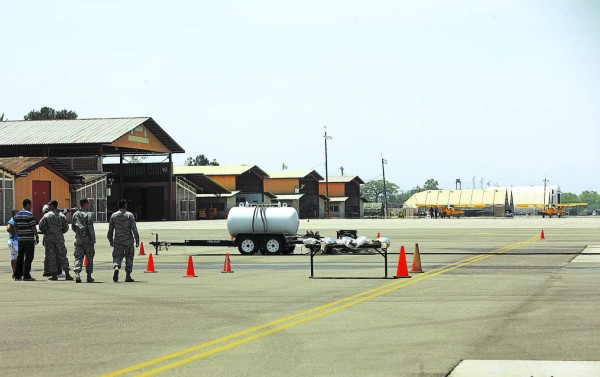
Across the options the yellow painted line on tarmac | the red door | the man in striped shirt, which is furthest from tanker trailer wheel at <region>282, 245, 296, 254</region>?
the red door

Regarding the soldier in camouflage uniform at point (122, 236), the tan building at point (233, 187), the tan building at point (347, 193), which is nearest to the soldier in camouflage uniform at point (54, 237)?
the soldier in camouflage uniform at point (122, 236)

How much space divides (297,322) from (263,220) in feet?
66.5

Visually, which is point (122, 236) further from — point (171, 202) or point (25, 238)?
point (171, 202)

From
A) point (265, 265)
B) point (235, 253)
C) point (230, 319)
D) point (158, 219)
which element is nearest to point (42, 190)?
point (158, 219)

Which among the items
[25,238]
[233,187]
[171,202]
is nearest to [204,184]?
[171,202]

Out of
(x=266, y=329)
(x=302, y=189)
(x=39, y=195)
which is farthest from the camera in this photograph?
(x=302, y=189)

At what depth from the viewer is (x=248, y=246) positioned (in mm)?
34656

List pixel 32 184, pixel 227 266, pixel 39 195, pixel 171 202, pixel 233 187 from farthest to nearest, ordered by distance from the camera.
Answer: pixel 233 187 → pixel 171 202 → pixel 39 195 → pixel 32 184 → pixel 227 266

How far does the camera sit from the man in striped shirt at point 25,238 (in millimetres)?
23172

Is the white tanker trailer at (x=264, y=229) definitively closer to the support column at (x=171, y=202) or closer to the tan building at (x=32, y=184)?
the tan building at (x=32, y=184)

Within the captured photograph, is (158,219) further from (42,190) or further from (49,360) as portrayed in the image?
(49,360)

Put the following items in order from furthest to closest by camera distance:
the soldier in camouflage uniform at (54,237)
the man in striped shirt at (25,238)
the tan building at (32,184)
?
1. the tan building at (32,184)
2. the man in striped shirt at (25,238)
3. the soldier in camouflage uniform at (54,237)

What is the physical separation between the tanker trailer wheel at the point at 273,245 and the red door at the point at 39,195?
5288cm

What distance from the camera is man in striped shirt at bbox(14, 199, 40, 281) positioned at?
2317 centimetres
